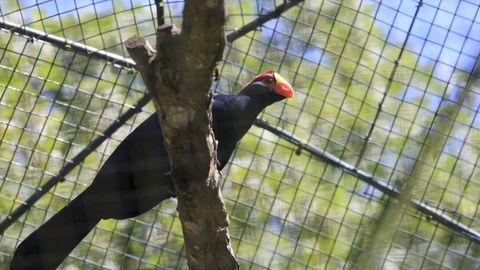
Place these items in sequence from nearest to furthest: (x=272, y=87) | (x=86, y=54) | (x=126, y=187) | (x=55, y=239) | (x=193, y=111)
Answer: (x=193, y=111) < (x=55, y=239) < (x=126, y=187) < (x=272, y=87) < (x=86, y=54)

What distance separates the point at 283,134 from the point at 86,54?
766mm

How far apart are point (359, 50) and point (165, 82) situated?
1710 millimetres

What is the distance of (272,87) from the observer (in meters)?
2.62

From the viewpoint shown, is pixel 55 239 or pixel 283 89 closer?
pixel 55 239

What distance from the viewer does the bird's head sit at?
2.60 metres

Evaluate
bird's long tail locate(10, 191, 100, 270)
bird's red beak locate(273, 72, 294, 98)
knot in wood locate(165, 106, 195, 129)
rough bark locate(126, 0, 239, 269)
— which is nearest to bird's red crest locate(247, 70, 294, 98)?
bird's red beak locate(273, 72, 294, 98)

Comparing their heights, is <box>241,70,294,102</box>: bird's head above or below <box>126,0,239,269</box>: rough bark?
above

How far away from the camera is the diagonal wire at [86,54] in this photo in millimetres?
2689

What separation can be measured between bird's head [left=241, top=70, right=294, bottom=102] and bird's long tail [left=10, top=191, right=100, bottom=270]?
0.71 m

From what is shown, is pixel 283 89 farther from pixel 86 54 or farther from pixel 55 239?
pixel 55 239

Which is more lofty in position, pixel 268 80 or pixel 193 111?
pixel 268 80

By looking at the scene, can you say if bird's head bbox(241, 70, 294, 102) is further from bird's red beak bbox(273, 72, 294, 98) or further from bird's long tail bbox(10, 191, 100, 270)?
bird's long tail bbox(10, 191, 100, 270)

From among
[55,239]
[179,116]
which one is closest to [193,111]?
[179,116]

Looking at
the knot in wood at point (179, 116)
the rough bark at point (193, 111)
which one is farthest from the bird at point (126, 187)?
the knot in wood at point (179, 116)
